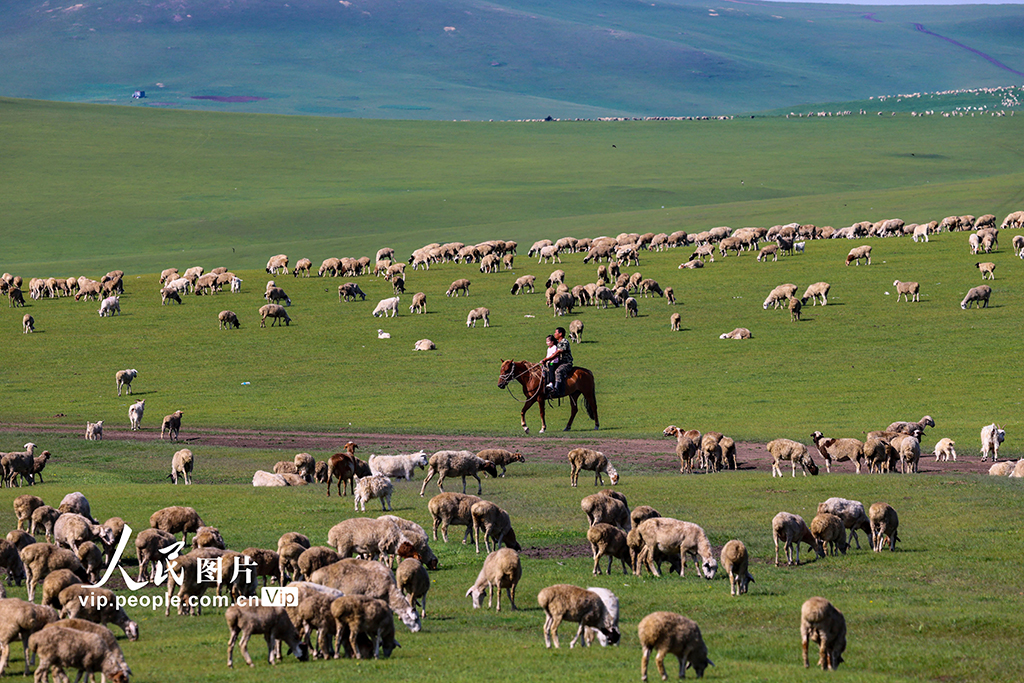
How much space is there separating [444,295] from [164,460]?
101 ft

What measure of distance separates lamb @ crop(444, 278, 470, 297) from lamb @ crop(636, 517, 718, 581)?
44.1 m

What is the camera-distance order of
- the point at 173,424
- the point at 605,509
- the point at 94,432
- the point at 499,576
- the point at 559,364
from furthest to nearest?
the point at 94,432, the point at 559,364, the point at 173,424, the point at 605,509, the point at 499,576

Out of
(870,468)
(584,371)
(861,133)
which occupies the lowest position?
(870,468)

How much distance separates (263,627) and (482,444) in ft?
64.7

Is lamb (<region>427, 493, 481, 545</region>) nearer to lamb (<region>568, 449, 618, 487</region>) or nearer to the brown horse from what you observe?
lamb (<region>568, 449, 618, 487</region>)

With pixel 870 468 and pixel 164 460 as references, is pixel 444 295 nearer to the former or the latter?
pixel 164 460

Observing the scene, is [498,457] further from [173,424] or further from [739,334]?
[739,334]

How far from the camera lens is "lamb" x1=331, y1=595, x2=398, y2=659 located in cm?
1342

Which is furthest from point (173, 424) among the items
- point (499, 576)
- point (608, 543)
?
point (499, 576)

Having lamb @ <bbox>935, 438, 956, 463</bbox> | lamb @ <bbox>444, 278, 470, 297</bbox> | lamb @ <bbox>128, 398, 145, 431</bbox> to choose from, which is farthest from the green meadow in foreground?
lamb @ <bbox>444, 278, 470, 297</bbox>

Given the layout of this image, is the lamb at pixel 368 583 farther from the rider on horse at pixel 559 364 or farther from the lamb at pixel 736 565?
the rider on horse at pixel 559 364

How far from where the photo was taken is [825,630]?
1323 centimetres

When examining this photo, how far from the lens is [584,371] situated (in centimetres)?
3625

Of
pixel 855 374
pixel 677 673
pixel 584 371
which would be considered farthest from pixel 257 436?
pixel 677 673
